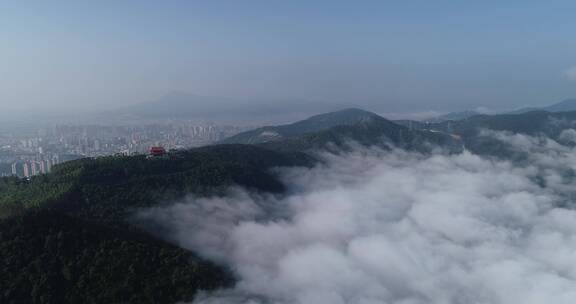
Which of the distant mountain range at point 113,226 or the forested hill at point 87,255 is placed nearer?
the forested hill at point 87,255

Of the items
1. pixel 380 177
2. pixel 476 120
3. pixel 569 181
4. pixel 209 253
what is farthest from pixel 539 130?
pixel 209 253

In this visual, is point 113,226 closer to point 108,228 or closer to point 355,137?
point 108,228

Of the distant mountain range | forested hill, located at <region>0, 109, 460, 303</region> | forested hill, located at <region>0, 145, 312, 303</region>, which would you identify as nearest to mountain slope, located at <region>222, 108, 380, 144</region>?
the distant mountain range

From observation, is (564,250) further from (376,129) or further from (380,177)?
(376,129)

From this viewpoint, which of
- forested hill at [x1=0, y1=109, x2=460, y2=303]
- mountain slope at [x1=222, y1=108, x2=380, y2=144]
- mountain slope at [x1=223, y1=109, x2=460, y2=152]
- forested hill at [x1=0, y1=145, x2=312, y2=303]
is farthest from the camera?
mountain slope at [x1=222, y1=108, x2=380, y2=144]

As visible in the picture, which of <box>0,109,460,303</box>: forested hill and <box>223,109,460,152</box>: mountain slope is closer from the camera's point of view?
<box>0,109,460,303</box>: forested hill

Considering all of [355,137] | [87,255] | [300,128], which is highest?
[87,255]

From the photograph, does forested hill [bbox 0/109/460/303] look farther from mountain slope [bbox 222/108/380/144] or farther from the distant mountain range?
mountain slope [bbox 222/108/380/144]

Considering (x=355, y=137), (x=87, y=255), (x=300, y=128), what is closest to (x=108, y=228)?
(x=87, y=255)

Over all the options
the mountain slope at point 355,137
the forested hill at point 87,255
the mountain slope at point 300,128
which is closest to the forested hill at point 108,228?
the forested hill at point 87,255

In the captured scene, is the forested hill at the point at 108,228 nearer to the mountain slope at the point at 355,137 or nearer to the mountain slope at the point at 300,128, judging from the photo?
the mountain slope at the point at 355,137

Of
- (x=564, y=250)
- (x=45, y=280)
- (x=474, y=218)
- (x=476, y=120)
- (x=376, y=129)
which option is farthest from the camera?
(x=476, y=120)
